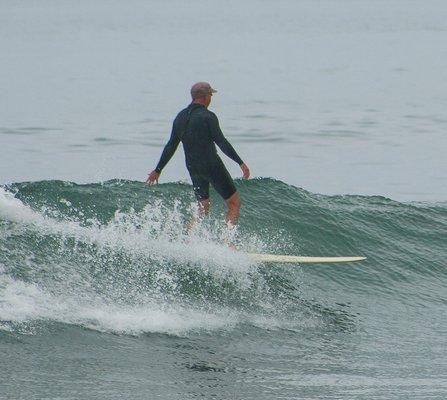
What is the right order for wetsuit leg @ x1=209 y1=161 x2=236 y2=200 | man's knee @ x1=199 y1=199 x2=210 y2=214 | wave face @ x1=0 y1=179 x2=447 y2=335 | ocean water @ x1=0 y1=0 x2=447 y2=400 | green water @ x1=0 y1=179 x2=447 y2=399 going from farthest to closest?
1. man's knee @ x1=199 y1=199 x2=210 y2=214
2. wetsuit leg @ x1=209 y1=161 x2=236 y2=200
3. wave face @ x1=0 y1=179 x2=447 y2=335
4. ocean water @ x1=0 y1=0 x2=447 y2=400
5. green water @ x1=0 y1=179 x2=447 y2=399

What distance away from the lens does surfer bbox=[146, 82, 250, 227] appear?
11.0 metres

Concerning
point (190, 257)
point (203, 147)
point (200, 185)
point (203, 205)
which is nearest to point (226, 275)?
point (190, 257)

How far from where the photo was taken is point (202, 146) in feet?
36.6

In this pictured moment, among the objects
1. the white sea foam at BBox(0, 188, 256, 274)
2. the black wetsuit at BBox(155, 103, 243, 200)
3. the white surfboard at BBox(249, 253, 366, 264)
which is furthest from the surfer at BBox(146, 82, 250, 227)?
the white surfboard at BBox(249, 253, 366, 264)

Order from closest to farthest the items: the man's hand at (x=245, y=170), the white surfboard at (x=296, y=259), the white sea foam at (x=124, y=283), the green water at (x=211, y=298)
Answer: the green water at (x=211, y=298)
the white sea foam at (x=124, y=283)
the man's hand at (x=245, y=170)
the white surfboard at (x=296, y=259)

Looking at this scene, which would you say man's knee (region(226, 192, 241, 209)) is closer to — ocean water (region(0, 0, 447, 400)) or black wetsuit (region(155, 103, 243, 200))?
black wetsuit (region(155, 103, 243, 200))

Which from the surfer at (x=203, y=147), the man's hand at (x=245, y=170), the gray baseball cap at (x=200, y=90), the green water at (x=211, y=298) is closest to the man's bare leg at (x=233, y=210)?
the surfer at (x=203, y=147)

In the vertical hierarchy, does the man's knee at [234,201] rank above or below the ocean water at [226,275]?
above

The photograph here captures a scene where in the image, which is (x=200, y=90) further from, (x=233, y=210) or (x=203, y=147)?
(x=233, y=210)

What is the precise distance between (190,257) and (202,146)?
1.12 m

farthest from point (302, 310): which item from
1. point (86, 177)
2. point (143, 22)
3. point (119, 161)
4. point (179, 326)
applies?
point (143, 22)

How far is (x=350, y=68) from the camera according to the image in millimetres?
52469

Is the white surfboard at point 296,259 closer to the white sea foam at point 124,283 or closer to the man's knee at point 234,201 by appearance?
the white sea foam at point 124,283

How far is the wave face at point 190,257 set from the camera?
9.74m
